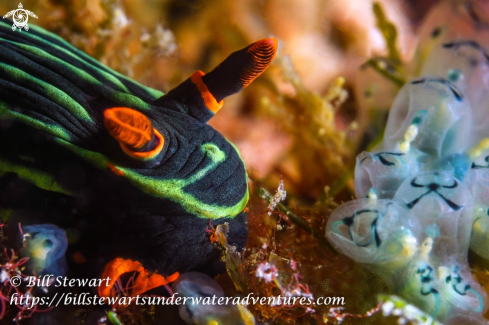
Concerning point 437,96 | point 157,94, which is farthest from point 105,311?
point 437,96

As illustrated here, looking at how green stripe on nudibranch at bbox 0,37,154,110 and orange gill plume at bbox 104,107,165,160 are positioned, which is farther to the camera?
green stripe on nudibranch at bbox 0,37,154,110

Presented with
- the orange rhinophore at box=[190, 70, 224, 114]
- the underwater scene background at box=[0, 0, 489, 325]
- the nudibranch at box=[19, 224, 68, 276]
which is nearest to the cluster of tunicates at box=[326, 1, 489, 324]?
the underwater scene background at box=[0, 0, 489, 325]

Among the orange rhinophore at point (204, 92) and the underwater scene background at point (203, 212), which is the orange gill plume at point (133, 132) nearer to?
the underwater scene background at point (203, 212)

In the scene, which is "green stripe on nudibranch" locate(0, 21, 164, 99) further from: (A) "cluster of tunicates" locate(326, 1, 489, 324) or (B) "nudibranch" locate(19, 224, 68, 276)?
(A) "cluster of tunicates" locate(326, 1, 489, 324)

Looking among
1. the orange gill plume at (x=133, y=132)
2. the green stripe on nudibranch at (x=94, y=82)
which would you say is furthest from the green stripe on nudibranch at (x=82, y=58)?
the orange gill plume at (x=133, y=132)

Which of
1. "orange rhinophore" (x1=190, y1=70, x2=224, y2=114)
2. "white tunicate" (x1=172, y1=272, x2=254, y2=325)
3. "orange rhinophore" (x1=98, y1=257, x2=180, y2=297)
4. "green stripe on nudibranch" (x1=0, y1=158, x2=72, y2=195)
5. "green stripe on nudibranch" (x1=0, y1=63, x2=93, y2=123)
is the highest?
"green stripe on nudibranch" (x1=0, y1=63, x2=93, y2=123)

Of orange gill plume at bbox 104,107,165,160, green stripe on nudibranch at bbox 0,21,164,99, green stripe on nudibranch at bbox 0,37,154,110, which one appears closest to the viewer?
orange gill plume at bbox 104,107,165,160

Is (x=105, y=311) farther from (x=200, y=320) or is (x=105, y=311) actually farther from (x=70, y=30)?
(x=70, y=30)
